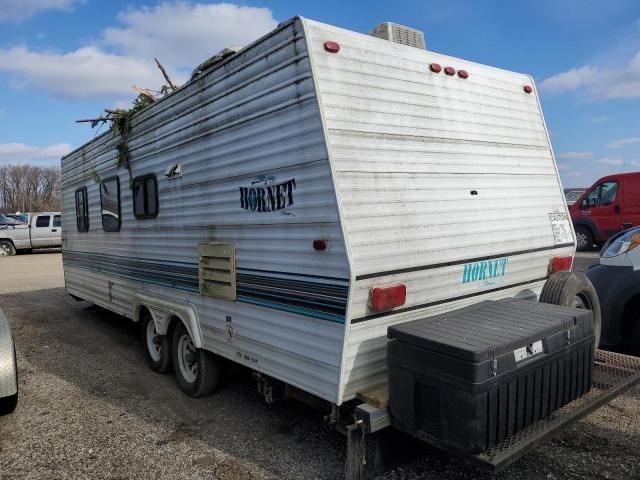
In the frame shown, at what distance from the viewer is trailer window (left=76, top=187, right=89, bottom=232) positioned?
7.53 m

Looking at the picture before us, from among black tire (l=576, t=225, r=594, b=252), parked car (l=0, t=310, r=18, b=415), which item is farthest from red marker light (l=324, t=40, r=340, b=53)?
black tire (l=576, t=225, r=594, b=252)

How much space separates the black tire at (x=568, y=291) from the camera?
3918mm

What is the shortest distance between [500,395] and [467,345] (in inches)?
11.9

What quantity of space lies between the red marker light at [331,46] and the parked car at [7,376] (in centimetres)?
352

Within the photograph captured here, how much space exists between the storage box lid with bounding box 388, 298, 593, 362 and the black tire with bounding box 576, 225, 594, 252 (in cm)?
1248

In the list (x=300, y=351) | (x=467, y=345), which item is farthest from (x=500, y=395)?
(x=300, y=351)

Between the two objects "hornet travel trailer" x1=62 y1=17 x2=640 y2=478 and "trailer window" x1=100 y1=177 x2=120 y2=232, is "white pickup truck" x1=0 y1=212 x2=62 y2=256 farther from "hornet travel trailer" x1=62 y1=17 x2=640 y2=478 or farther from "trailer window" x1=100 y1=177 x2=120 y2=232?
"hornet travel trailer" x1=62 y1=17 x2=640 y2=478

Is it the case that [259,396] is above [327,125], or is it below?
below

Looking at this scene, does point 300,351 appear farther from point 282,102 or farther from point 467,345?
point 282,102

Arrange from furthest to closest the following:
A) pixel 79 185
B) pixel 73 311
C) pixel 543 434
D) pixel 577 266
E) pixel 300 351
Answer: pixel 577 266, pixel 73 311, pixel 79 185, pixel 300 351, pixel 543 434

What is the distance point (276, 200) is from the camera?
3477mm

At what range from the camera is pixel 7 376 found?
4203 mm

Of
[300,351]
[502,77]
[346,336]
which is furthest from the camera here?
[502,77]

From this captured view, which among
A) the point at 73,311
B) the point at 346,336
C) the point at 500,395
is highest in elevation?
the point at 346,336
